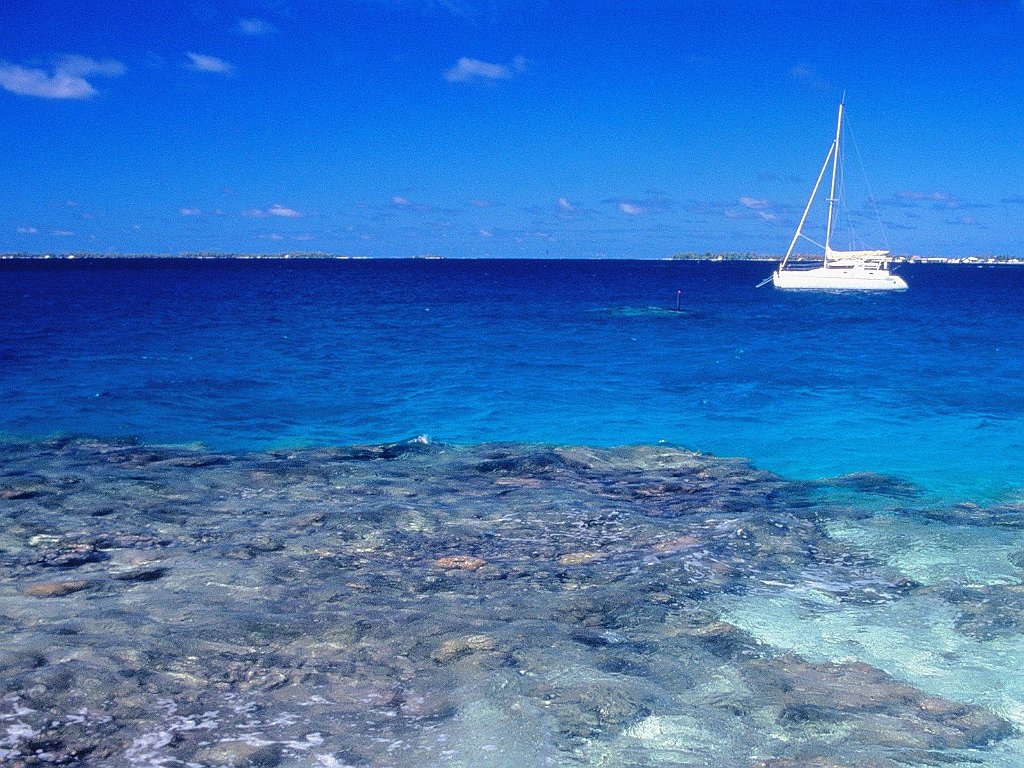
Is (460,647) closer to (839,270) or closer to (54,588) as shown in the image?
(54,588)

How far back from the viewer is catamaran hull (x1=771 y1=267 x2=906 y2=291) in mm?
66688

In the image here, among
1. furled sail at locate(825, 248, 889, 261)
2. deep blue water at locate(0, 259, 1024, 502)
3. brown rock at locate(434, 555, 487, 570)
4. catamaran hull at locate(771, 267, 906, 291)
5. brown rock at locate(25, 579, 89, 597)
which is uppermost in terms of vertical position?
furled sail at locate(825, 248, 889, 261)

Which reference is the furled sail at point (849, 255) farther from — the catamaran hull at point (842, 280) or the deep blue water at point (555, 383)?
the deep blue water at point (555, 383)

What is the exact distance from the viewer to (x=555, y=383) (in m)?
24.8

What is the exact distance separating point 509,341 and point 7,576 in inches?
1152

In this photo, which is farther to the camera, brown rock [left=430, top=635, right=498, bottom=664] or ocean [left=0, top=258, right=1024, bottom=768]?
brown rock [left=430, top=635, right=498, bottom=664]

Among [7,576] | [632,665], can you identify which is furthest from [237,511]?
[632,665]

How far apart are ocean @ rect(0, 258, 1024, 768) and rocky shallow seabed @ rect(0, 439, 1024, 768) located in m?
0.03

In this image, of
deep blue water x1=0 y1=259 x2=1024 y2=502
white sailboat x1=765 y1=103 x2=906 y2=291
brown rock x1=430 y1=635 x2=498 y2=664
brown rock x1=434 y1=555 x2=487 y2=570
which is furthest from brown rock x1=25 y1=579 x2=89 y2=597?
white sailboat x1=765 y1=103 x2=906 y2=291

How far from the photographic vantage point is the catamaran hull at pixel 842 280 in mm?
66688

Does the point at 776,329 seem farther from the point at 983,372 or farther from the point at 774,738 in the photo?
the point at 774,738

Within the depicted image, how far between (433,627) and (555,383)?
17.6 meters

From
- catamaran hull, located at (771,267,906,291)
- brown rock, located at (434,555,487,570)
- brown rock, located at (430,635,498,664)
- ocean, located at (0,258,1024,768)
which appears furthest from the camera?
catamaran hull, located at (771,267,906,291)

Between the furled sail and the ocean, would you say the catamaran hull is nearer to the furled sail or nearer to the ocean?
the furled sail
